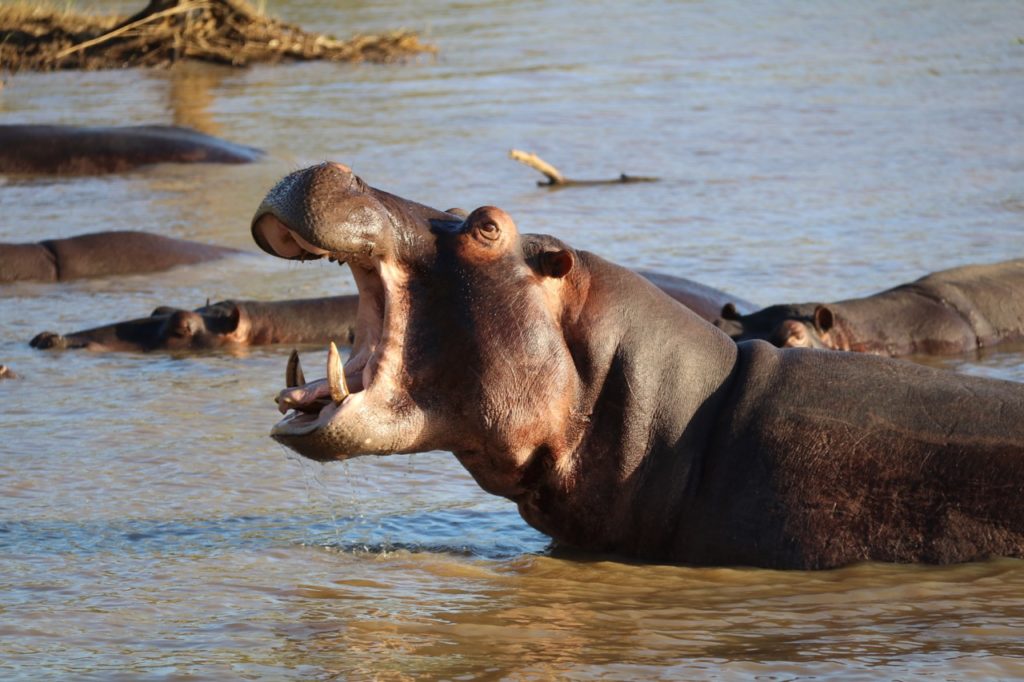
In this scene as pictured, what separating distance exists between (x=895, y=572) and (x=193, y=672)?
2.00 meters

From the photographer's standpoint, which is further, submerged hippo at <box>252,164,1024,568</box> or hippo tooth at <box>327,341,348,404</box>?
submerged hippo at <box>252,164,1024,568</box>

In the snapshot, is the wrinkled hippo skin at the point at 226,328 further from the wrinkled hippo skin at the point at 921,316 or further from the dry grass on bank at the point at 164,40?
the dry grass on bank at the point at 164,40

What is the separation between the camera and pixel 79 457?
6.80 metres

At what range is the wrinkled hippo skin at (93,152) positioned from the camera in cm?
1597

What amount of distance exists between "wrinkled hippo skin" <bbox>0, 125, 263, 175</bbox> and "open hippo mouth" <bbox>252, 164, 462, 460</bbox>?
37.5 feet

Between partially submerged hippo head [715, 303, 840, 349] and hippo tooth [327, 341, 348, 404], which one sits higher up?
hippo tooth [327, 341, 348, 404]

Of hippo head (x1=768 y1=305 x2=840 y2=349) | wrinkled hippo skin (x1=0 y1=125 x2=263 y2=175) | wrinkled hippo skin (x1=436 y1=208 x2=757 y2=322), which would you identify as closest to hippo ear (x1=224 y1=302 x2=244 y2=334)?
wrinkled hippo skin (x1=436 y1=208 x2=757 y2=322)

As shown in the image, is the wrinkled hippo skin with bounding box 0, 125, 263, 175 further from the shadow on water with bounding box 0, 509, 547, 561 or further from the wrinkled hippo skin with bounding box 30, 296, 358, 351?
the shadow on water with bounding box 0, 509, 547, 561

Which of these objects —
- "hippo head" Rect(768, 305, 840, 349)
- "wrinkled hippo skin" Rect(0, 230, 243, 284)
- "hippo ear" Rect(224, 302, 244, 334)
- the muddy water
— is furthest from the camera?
"wrinkled hippo skin" Rect(0, 230, 243, 284)

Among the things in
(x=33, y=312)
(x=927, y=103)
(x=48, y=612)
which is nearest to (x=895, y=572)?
(x=48, y=612)

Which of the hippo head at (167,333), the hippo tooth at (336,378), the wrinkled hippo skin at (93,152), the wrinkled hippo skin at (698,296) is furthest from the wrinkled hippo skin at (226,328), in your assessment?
the wrinkled hippo skin at (93,152)

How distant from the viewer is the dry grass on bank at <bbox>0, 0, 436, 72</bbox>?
75.3 feet

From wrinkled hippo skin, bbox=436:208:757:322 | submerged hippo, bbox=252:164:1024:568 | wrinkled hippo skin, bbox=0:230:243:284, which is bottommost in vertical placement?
wrinkled hippo skin, bbox=0:230:243:284

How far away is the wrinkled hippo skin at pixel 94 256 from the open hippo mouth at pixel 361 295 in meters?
6.95
